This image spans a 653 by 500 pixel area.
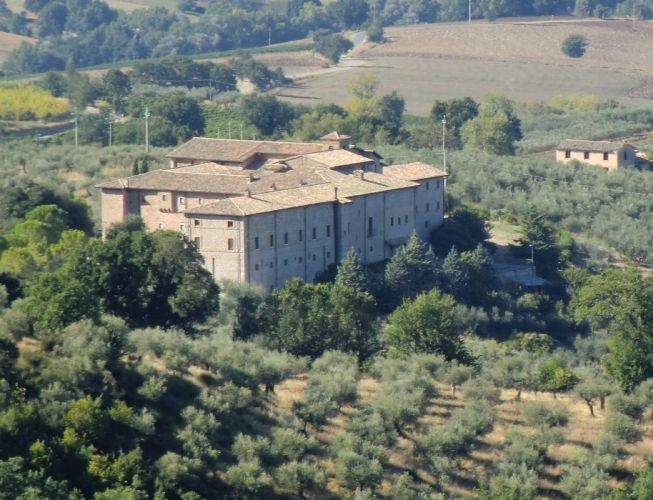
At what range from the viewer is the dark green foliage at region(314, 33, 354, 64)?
15500 cm

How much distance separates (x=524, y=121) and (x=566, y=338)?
5449cm

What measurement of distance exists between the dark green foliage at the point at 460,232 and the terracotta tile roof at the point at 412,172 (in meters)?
1.91

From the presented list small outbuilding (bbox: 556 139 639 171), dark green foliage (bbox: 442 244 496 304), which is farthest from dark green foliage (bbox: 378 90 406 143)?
dark green foliage (bbox: 442 244 496 304)

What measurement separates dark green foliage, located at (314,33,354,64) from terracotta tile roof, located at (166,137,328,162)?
76.5 meters

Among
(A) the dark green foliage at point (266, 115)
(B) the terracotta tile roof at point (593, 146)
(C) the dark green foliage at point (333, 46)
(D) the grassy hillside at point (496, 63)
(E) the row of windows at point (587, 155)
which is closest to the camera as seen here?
(E) the row of windows at point (587, 155)

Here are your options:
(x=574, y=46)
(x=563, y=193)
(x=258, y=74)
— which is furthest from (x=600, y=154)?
(x=574, y=46)

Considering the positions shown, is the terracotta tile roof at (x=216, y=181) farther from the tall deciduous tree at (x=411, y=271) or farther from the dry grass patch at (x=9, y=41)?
the dry grass patch at (x=9, y=41)

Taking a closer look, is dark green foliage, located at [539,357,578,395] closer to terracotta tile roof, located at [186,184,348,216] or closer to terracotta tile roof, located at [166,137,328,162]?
terracotta tile roof, located at [186,184,348,216]

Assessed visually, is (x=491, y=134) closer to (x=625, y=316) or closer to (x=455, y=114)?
(x=455, y=114)

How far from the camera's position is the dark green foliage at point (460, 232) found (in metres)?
72.9

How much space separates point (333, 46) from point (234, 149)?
80.3 metres

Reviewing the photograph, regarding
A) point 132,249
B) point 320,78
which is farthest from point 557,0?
point 132,249

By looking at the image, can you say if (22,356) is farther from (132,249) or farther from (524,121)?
(524,121)

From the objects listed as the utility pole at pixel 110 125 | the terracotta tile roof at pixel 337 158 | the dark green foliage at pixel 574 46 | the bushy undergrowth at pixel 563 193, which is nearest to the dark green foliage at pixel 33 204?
the terracotta tile roof at pixel 337 158
